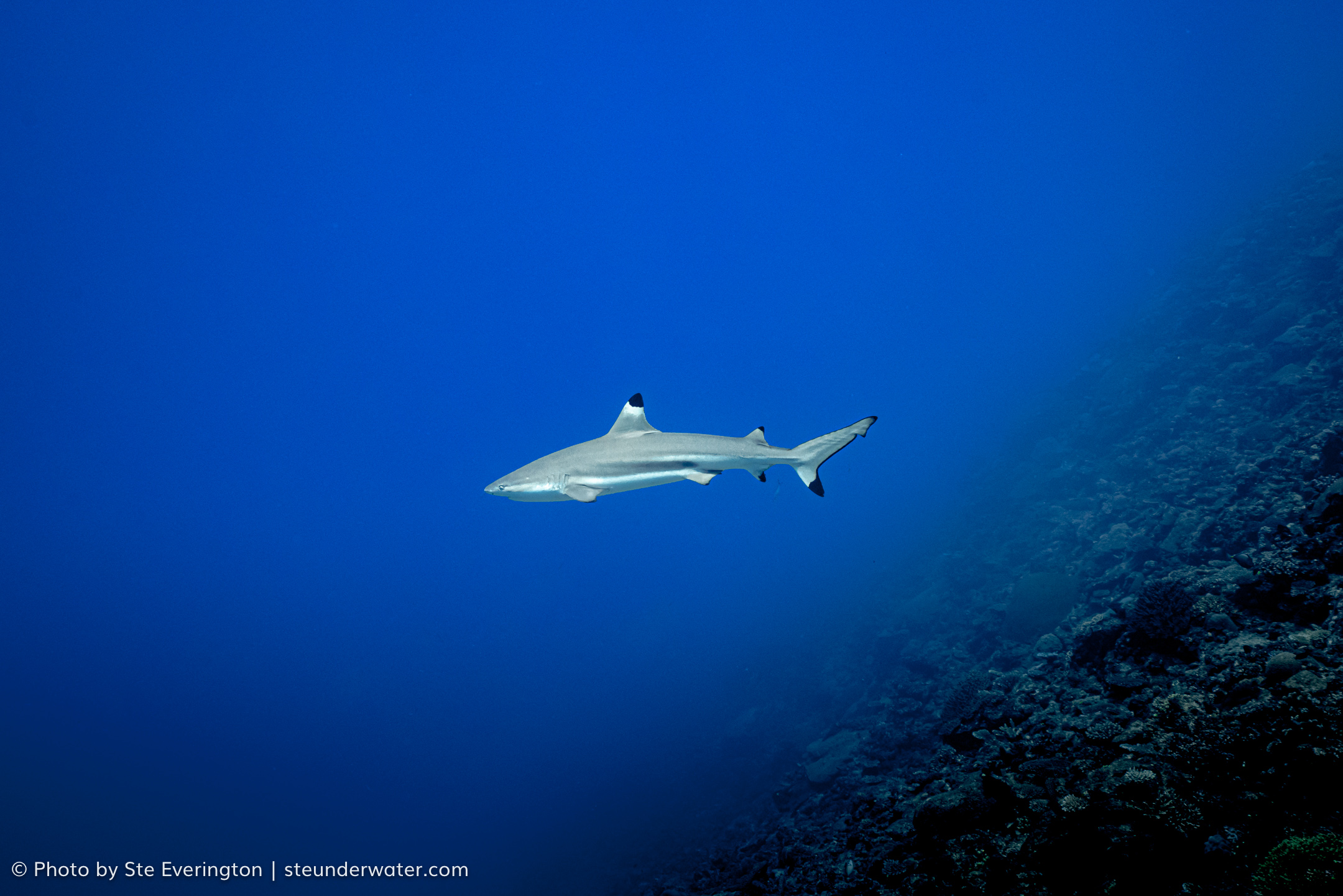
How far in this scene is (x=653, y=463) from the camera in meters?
5.43

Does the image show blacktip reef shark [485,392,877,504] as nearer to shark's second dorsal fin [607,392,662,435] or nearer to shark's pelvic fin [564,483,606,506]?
shark's pelvic fin [564,483,606,506]

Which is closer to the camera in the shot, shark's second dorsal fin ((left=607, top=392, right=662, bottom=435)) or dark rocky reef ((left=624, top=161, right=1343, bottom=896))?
dark rocky reef ((left=624, top=161, right=1343, bottom=896))

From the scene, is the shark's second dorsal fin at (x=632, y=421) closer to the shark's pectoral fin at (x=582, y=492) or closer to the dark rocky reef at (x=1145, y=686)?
the shark's pectoral fin at (x=582, y=492)

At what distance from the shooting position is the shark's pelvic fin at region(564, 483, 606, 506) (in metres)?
5.33

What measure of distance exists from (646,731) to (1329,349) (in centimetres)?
3418

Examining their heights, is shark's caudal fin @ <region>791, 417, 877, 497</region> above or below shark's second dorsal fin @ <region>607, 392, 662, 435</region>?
below

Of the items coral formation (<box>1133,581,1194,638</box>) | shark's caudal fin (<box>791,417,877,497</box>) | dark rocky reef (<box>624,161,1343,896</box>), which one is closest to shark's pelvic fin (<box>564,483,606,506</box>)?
shark's caudal fin (<box>791,417,877,497</box>)

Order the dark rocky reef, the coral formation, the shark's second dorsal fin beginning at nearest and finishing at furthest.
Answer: the dark rocky reef
the coral formation
the shark's second dorsal fin

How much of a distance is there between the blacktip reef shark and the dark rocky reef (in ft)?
10.1

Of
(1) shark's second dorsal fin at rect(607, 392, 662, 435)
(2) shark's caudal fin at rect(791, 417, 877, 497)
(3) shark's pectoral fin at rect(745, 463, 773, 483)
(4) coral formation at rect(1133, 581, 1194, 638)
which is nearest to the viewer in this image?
(4) coral formation at rect(1133, 581, 1194, 638)

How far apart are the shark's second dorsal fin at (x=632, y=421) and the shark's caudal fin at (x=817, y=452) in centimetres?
182

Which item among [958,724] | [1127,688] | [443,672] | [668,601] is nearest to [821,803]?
[958,724]

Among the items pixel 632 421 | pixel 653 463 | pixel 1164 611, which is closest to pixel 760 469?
pixel 653 463

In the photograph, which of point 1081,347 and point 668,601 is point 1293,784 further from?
point 668,601
